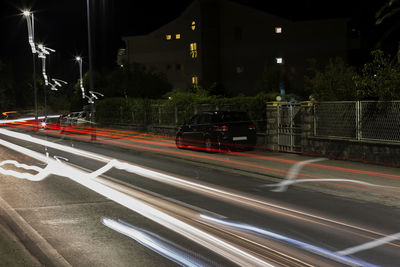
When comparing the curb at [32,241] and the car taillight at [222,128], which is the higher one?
the car taillight at [222,128]

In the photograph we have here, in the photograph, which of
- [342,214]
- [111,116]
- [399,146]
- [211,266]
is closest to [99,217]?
[211,266]

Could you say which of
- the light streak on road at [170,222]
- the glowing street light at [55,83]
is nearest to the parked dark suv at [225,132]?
the light streak on road at [170,222]

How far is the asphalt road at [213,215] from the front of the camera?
590 cm

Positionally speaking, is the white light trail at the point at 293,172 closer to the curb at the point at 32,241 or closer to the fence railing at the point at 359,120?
the fence railing at the point at 359,120

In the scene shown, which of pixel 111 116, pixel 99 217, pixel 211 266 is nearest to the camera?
pixel 211 266

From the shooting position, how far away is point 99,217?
26.1 ft

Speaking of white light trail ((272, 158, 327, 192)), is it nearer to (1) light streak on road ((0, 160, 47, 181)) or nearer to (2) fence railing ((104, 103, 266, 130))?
(2) fence railing ((104, 103, 266, 130))

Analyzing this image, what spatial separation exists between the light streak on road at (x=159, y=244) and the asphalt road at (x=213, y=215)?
0.10 ft

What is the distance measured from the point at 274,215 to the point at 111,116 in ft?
93.8

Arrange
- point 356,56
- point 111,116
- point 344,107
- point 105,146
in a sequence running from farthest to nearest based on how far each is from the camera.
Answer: point 356,56
point 111,116
point 105,146
point 344,107

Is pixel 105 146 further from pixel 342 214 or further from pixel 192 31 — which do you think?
pixel 192 31

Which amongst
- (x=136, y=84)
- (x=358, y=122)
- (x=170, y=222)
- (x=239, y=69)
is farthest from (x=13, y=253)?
(x=239, y=69)

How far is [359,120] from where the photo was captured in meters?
14.5

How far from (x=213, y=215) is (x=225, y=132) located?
9.92 metres
